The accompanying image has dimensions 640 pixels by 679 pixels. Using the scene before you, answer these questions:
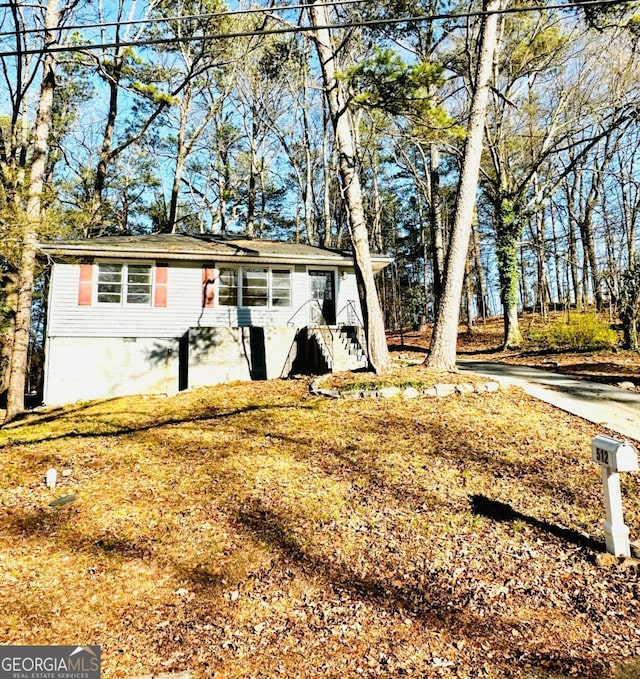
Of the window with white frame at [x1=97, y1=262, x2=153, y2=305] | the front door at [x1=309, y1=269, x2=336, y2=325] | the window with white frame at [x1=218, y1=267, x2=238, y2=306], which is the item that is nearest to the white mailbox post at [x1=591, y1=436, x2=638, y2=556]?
the front door at [x1=309, y1=269, x2=336, y2=325]

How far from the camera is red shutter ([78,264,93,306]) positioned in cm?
1123

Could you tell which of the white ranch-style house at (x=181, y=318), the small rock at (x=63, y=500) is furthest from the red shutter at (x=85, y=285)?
the small rock at (x=63, y=500)

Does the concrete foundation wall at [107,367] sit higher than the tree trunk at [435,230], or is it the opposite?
the tree trunk at [435,230]

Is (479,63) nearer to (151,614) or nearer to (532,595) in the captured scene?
(532,595)

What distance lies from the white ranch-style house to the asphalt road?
3.75 meters

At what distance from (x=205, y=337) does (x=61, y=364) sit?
3.73 meters

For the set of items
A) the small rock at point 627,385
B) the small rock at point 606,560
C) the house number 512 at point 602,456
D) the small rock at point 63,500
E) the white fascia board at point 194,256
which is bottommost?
the small rock at point 606,560

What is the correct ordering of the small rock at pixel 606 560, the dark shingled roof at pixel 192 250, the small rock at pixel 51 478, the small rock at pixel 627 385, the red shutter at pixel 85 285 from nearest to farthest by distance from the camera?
1. the small rock at pixel 606 560
2. the small rock at pixel 51 478
3. the small rock at pixel 627 385
4. the dark shingled roof at pixel 192 250
5. the red shutter at pixel 85 285

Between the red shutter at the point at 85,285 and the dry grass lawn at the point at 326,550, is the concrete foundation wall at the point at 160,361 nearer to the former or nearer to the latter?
the red shutter at the point at 85,285

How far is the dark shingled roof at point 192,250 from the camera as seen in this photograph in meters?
10.9

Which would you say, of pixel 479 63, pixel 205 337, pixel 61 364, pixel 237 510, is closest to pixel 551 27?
pixel 479 63

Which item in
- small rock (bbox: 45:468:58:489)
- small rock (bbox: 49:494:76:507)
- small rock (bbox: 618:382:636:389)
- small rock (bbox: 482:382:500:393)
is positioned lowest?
small rock (bbox: 49:494:76:507)

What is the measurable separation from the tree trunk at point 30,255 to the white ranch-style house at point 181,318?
2293 mm

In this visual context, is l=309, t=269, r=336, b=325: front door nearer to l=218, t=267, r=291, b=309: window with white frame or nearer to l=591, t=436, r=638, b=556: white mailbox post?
l=218, t=267, r=291, b=309: window with white frame
